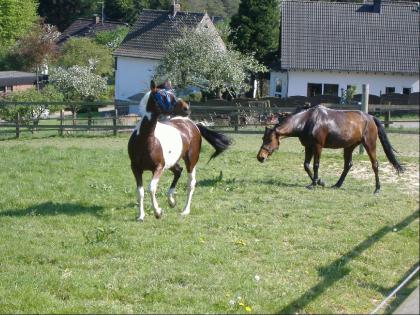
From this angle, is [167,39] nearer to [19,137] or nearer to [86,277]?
[19,137]

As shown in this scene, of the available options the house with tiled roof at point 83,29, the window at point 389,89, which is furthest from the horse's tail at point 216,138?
the house with tiled roof at point 83,29

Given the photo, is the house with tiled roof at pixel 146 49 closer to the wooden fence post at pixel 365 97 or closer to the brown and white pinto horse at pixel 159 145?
the brown and white pinto horse at pixel 159 145

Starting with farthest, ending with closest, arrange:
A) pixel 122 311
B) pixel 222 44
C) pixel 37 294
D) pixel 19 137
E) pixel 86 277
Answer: pixel 222 44 → pixel 19 137 → pixel 86 277 → pixel 37 294 → pixel 122 311

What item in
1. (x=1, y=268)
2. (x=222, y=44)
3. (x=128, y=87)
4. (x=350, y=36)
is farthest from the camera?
(x=222, y=44)

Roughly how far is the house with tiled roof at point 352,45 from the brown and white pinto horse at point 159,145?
3.34 metres

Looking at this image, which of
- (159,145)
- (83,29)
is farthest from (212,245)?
(83,29)

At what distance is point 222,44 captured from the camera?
94.1 ft

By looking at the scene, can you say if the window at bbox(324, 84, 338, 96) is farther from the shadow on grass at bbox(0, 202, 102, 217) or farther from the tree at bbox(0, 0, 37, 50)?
the tree at bbox(0, 0, 37, 50)

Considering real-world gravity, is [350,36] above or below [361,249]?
above

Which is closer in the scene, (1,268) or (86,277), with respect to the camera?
(86,277)

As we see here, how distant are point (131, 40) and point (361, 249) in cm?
1952

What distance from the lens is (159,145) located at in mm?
7855

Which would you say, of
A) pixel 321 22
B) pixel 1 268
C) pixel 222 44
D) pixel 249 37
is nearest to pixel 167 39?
pixel 222 44

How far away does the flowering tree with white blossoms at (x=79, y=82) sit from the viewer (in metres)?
34.8
